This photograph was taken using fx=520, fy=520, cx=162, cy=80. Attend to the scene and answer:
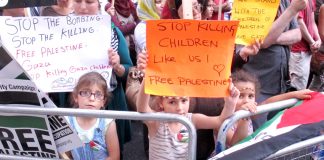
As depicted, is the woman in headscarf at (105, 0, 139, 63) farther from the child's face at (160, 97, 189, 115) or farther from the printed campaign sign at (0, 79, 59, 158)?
the printed campaign sign at (0, 79, 59, 158)

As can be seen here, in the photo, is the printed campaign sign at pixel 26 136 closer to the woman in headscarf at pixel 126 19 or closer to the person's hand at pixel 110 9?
the person's hand at pixel 110 9

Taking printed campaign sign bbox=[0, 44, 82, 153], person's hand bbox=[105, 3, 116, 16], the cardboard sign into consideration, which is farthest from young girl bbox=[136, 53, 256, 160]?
person's hand bbox=[105, 3, 116, 16]

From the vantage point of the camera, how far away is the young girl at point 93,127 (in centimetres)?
283

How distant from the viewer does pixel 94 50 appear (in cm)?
299

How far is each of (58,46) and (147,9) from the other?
170 cm

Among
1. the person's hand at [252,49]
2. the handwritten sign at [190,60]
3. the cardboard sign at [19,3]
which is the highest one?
the cardboard sign at [19,3]

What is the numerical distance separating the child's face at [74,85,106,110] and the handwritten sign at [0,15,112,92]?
0.27 feet

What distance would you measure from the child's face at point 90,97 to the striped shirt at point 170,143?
1.37 ft

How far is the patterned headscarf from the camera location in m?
4.46

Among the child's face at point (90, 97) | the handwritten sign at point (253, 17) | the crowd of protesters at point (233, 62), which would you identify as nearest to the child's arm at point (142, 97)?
the crowd of protesters at point (233, 62)

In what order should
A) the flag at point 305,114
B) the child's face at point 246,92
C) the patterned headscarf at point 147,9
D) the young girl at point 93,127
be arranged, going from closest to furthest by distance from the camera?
the flag at point 305,114 < the child's face at point 246,92 < the young girl at point 93,127 < the patterned headscarf at point 147,9

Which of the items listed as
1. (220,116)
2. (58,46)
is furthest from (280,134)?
(58,46)

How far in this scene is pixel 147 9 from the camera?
14.7ft

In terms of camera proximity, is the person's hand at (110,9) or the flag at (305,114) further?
the person's hand at (110,9)
